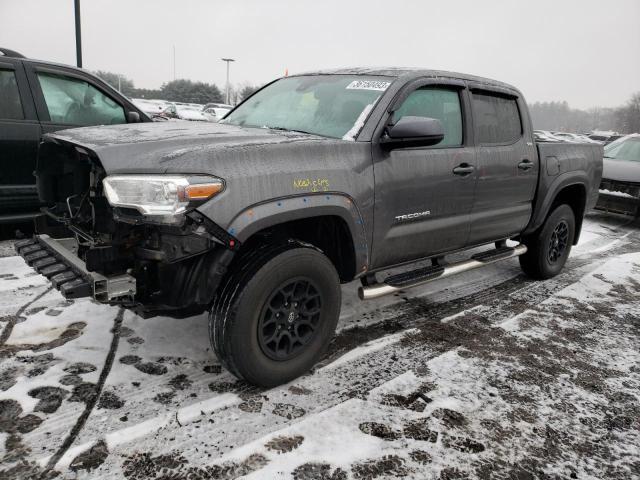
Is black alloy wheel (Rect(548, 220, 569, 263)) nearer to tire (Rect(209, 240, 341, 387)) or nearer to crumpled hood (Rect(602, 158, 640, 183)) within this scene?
tire (Rect(209, 240, 341, 387))

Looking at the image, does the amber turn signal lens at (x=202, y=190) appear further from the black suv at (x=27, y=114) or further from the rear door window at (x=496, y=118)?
the black suv at (x=27, y=114)

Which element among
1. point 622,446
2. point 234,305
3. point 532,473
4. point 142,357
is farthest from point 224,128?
point 622,446

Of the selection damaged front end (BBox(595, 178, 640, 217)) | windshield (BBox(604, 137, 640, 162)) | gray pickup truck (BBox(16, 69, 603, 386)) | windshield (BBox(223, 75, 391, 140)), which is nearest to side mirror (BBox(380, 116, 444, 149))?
gray pickup truck (BBox(16, 69, 603, 386))

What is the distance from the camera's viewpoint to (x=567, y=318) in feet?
→ 13.4

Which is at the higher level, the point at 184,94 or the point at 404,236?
the point at 184,94

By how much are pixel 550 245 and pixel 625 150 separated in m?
6.42

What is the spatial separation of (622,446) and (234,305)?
207 cm

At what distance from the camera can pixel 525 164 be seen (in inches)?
167

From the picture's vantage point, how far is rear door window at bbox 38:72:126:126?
4898mm

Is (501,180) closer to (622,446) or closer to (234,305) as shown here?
(622,446)

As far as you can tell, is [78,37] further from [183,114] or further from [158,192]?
[183,114]

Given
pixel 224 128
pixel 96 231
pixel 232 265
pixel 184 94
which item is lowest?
pixel 232 265

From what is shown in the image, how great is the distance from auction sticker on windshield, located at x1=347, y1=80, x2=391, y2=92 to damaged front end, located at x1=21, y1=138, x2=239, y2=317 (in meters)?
1.48

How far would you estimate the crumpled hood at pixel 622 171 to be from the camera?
28.4ft
